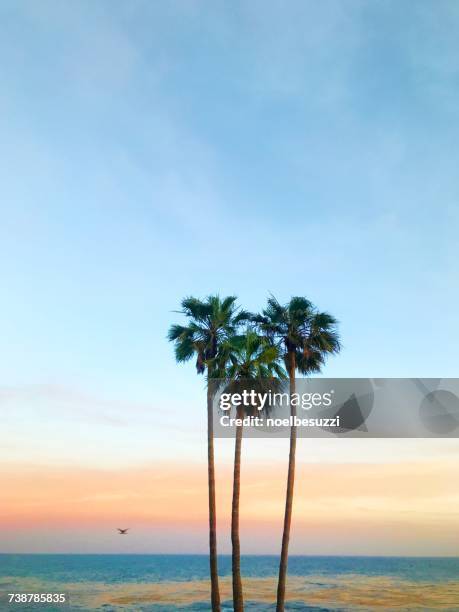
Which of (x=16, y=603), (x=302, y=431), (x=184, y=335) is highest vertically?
(x=184, y=335)

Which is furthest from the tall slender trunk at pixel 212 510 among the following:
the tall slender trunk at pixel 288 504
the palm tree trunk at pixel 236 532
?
the tall slender trunk at pixel 288 504

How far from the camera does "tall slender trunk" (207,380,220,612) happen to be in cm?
3038

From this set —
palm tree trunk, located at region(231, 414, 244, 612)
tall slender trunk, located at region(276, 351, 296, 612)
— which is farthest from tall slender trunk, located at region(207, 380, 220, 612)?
tall slender trunk, located at region(276, 351, 296, 612)

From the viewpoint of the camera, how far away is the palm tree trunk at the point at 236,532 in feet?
96.4

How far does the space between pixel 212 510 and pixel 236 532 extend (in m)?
1.59

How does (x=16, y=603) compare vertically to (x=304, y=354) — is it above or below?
below

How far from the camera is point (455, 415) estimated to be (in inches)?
1537

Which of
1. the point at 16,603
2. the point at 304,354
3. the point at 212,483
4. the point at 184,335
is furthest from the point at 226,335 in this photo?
the point at 16,603

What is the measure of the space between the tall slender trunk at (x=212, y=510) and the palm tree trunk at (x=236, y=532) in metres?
0.93

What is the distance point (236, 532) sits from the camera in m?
30.5

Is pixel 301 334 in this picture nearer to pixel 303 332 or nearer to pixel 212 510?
pixel 303 332

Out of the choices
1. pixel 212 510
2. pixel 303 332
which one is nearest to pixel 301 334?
pixel 303 332

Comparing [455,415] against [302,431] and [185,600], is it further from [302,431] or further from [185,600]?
[185,600]

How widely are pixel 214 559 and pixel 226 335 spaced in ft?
36.4
